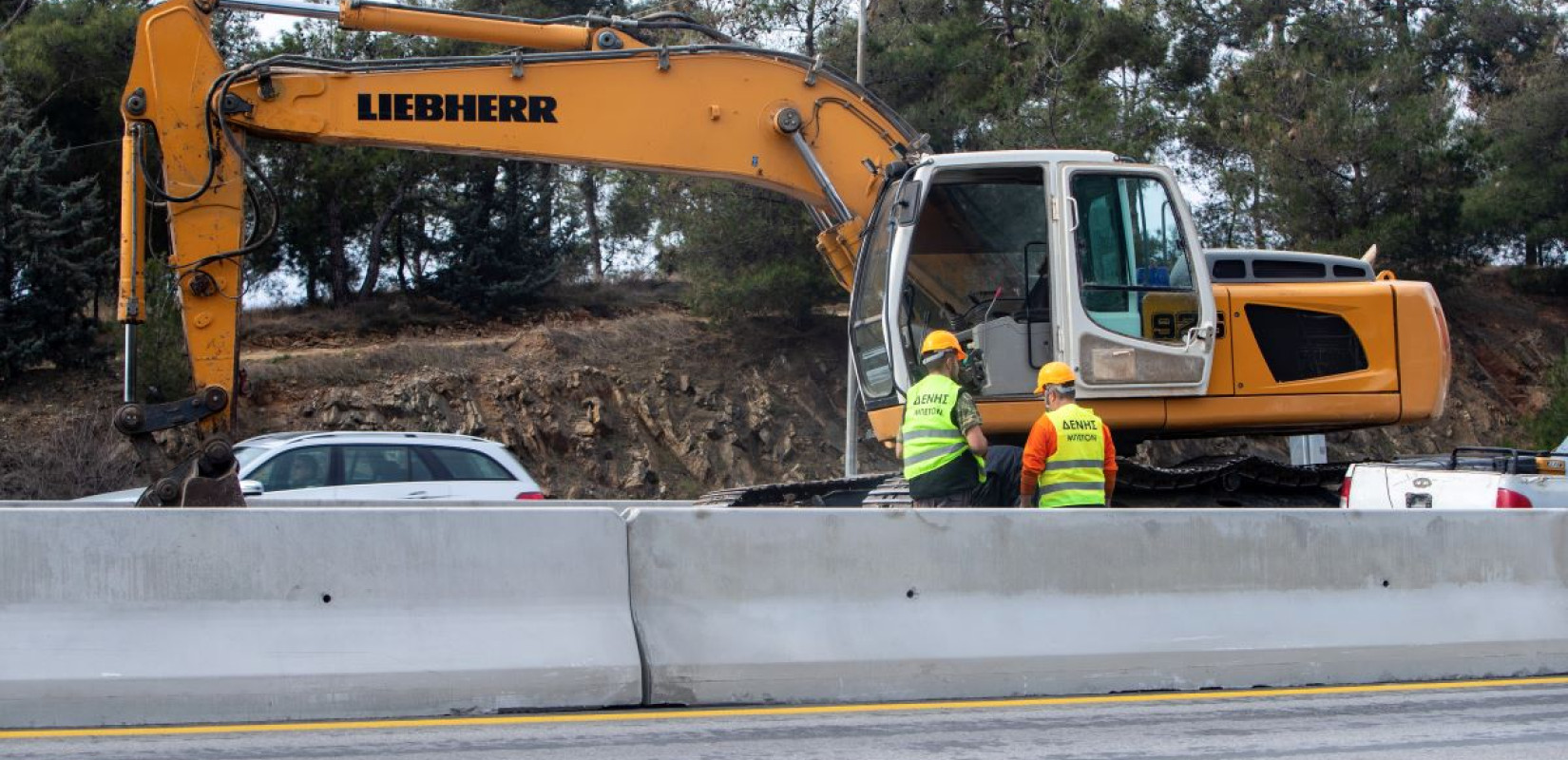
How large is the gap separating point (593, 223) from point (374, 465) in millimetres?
20566

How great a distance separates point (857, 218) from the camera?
39.0 ft

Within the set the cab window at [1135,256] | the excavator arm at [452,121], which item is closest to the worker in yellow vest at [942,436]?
the cab window at [1135,256]

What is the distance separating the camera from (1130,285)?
10.3m

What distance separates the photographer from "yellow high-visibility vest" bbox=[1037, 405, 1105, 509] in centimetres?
879

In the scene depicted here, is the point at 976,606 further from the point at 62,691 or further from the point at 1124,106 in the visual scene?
the point at 1124,106

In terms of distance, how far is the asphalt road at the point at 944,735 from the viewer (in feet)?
20.1

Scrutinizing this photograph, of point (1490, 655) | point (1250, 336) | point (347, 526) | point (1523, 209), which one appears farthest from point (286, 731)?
point (1523, 209)

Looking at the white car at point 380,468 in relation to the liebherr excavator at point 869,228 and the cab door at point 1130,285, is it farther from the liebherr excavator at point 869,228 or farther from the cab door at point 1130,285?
the cab door at point 1130,285

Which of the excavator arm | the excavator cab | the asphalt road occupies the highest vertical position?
the excavator arm

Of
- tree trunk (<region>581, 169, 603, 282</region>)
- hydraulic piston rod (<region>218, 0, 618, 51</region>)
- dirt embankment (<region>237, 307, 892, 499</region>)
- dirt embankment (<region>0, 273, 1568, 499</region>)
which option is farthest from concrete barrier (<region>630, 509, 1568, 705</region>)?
tree trunk (<region>581, 169, 603, 282</region>)

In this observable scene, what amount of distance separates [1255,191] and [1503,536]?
975 inches

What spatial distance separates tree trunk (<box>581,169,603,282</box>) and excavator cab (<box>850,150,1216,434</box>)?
919 inches

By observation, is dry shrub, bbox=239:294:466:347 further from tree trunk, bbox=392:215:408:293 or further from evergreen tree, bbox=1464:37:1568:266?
evergreen tree, bbox=1464:37:1568:266

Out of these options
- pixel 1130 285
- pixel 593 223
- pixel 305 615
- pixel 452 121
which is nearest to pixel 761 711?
pixel 305 615
